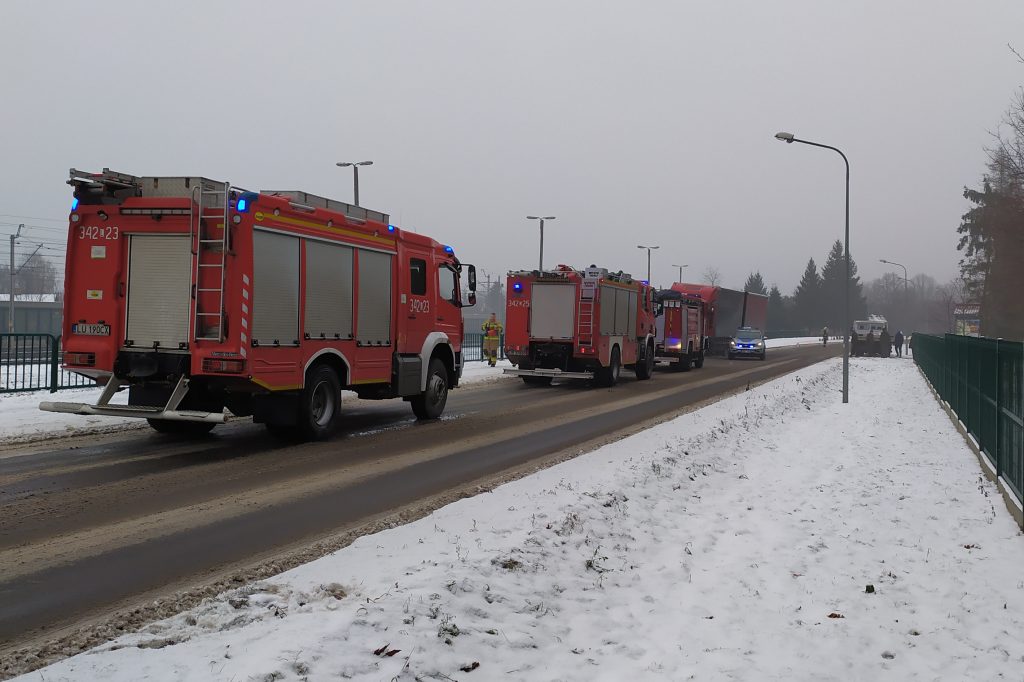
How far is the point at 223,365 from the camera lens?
9.38 metres

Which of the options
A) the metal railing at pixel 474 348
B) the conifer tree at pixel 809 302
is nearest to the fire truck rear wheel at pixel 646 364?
the metal railing at pixel 474 348

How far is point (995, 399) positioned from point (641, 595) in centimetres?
593

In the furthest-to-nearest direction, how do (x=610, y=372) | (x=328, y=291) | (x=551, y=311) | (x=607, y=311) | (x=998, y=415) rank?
(x=610, y=372) < (x=607, y=311) < (x=551, y=311) < (x=328, y=291) < (x=998, y=415)

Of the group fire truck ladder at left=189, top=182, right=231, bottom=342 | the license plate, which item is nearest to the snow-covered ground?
fire truck ladder at left=189, top=182, right=231, bottom=342

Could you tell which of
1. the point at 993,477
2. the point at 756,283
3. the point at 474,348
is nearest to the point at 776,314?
the point at 756,283

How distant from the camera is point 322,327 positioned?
10.8 m

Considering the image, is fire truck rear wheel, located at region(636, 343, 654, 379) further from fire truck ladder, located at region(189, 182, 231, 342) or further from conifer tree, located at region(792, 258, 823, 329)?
conifer tree, located at region(792, 258, 823, 329)

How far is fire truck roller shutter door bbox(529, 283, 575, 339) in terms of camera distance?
2133cm

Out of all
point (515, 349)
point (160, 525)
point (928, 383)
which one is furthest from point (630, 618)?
point (928, 383)

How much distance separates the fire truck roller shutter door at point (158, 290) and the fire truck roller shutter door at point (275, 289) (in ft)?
2.68

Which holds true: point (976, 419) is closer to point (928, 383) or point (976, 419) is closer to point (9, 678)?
point (9, 678)

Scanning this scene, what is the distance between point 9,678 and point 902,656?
453 centimetres

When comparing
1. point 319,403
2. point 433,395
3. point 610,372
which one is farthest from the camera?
point 610,372

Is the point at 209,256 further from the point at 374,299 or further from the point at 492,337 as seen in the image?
the point at 492,337
